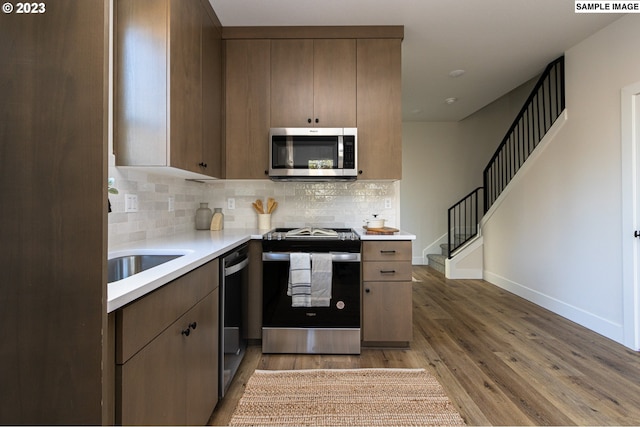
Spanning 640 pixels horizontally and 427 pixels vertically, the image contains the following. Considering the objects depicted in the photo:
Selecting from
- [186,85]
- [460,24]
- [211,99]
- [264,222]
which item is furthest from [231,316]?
[460,24]

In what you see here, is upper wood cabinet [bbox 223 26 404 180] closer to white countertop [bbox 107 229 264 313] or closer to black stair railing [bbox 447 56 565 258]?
white countertop [bbox 107 229 264 313]

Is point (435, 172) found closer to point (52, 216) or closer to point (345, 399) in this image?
point (345, 399)

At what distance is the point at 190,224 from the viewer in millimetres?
2588

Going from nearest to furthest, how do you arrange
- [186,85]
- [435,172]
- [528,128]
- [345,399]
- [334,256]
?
1. [345,399]
2. [186,85]
3. [334,256]
4. [528,128]
5. [435,172]

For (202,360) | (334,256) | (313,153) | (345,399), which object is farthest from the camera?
(313,153)

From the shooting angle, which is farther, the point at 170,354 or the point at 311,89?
the point at 311,89

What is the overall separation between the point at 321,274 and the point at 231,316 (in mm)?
674

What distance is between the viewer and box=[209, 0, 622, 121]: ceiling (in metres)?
2.24

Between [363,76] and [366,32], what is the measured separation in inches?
14.2

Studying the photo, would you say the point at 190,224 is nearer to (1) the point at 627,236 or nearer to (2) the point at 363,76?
(2) the point at 363,76

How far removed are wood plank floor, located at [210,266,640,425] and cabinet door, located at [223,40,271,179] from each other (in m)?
1.52

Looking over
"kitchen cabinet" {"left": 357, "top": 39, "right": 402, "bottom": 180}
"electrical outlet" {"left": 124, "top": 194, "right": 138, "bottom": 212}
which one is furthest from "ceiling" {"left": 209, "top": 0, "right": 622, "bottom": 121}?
"electrical outlet" {"left": 124, "top": 194, "right": 138, "bottom": 212}

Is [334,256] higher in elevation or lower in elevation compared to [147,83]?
lower

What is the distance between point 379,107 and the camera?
2.51 metres
